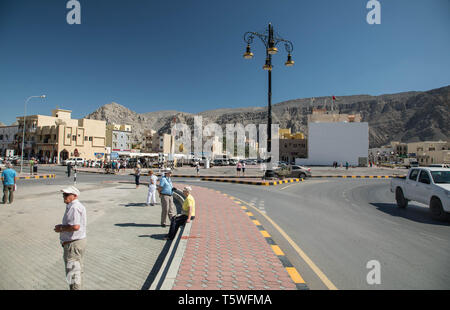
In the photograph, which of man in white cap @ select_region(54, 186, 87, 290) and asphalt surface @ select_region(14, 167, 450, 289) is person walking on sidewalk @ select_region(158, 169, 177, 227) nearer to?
asphalt surface @ select_region(14, 167, 450, 289)

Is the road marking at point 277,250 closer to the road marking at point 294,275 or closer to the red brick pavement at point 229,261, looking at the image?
the red brick pavement at point 229,261

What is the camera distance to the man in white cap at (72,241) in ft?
11.9

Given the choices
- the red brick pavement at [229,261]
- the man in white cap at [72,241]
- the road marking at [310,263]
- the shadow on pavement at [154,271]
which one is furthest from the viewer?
the shadow on pavement at [154,271]

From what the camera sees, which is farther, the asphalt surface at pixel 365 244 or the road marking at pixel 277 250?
the road marking at pixel 277 250

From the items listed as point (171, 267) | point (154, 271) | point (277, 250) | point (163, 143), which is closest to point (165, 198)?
point (154, 271)

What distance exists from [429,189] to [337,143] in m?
66.3

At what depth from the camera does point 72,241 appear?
146 inches

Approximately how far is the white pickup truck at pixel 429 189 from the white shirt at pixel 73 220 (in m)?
9.75

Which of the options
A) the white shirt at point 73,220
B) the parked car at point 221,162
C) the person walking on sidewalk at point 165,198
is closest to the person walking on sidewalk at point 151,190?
the person walking on sidewalk at point 165,198

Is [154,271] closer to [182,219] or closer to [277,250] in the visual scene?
[182,219]

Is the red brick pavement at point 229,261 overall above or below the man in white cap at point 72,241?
below

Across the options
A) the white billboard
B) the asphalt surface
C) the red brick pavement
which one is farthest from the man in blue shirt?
the white billboard
